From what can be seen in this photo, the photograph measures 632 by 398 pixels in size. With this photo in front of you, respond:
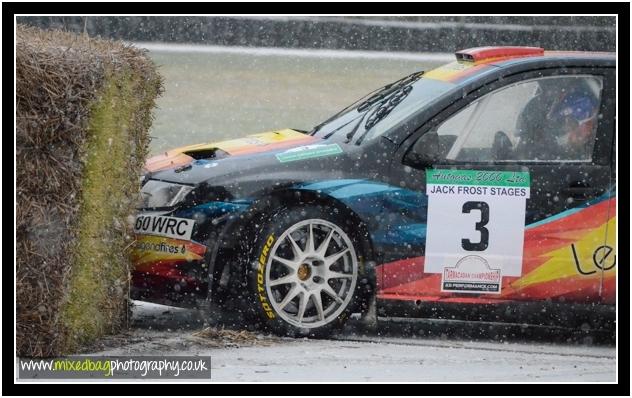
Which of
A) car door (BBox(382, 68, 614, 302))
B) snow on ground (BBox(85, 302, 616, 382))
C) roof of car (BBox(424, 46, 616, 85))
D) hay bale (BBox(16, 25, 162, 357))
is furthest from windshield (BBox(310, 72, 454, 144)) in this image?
hay bale (BBox(16, 25, 162, 357))

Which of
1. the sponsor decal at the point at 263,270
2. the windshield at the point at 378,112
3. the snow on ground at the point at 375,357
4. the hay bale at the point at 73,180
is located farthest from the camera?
the windshield at the point at 378,112

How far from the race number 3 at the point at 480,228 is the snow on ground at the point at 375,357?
58 cm

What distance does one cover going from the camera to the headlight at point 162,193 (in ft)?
21.9

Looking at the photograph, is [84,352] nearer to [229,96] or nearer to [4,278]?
[4,278]

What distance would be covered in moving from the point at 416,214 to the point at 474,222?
339 millimetres

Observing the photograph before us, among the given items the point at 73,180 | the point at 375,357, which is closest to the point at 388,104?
the point at 375,357

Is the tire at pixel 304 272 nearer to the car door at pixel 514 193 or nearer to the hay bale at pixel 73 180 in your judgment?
Result: the car door at pixel 514 193

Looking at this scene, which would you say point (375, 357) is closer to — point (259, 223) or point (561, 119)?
point (259, 223)

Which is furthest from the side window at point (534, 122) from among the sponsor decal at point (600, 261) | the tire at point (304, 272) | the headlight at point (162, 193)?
the headlight at point (162, 193)

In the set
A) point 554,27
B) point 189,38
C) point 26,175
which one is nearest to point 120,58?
point 26,175

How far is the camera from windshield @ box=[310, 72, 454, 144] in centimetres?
704

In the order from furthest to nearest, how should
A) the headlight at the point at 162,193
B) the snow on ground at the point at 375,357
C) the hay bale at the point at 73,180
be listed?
the headlight at the point at 162,193, the snow on ground at the point at 375,357, the hay bale at the point at 73,180

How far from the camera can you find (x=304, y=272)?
6.69 metres

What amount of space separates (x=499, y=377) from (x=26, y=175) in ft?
8.40
